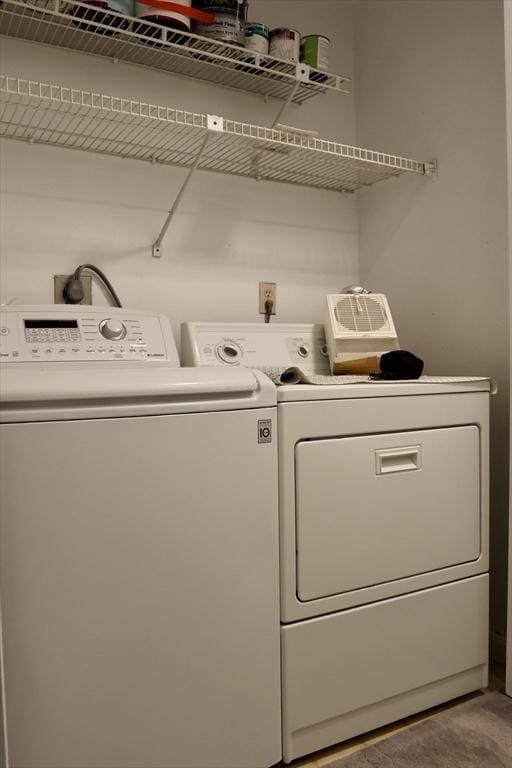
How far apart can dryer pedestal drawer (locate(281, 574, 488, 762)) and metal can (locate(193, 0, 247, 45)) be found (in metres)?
1.60

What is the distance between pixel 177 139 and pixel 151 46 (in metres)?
0.26

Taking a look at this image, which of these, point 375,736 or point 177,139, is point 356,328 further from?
point 375,736

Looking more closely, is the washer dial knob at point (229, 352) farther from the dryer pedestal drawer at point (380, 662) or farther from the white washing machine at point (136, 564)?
the dryer pedestal drawer at point (380, 662)

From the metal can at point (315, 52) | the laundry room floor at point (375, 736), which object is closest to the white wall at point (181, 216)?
the metal can at point (315, 52)

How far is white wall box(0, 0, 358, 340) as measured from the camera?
65.5 inches

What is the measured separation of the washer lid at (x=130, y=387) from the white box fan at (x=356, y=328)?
21.5 inches

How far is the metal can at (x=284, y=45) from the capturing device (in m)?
1.75

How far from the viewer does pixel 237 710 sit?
121 cm

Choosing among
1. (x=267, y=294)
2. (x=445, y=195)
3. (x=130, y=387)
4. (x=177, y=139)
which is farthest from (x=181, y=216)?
(x=130, y=387)

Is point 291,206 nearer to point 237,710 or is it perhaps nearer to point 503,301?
point 503,301

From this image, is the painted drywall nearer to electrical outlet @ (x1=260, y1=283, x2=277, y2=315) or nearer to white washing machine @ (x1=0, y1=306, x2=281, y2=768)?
electrical outlet @ (x1=260, y1=283, x2=277, y2=315)

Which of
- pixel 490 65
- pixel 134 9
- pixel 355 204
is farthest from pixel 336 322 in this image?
pixel 134 9

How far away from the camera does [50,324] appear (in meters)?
1.37

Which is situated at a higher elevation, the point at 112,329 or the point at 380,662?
the point at 112,329
